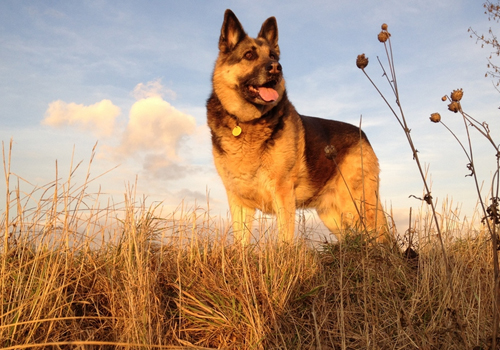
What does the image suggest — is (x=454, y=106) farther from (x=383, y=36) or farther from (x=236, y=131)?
(x=236, y=131)

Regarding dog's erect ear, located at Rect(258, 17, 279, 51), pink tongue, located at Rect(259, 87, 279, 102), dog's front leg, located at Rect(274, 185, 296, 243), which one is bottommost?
dog's front leg, located at Rect(274, 185, 296, 243)

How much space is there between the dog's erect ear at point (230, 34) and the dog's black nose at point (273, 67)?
0.78 metres

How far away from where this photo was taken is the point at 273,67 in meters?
5.34

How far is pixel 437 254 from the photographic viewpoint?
4160 mm

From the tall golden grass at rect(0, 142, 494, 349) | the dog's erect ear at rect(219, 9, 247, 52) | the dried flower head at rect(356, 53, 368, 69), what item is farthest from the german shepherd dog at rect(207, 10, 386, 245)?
the dried flower head at rect(356, 53, 368, 69)

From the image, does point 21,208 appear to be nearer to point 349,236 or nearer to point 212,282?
point 212,282

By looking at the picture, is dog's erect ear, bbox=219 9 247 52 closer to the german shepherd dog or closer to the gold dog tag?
the german shepherd dog

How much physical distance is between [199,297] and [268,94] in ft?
10.4

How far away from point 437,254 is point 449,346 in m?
1.41

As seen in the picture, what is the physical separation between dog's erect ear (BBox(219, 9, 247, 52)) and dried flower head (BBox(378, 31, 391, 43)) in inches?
139

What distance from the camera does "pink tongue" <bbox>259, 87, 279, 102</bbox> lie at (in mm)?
5551

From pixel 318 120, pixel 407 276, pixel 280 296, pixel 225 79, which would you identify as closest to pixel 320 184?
pixel 318 120

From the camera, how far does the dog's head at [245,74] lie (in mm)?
5547

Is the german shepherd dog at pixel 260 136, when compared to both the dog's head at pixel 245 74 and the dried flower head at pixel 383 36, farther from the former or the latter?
the dried flower head at pixel 383 36
